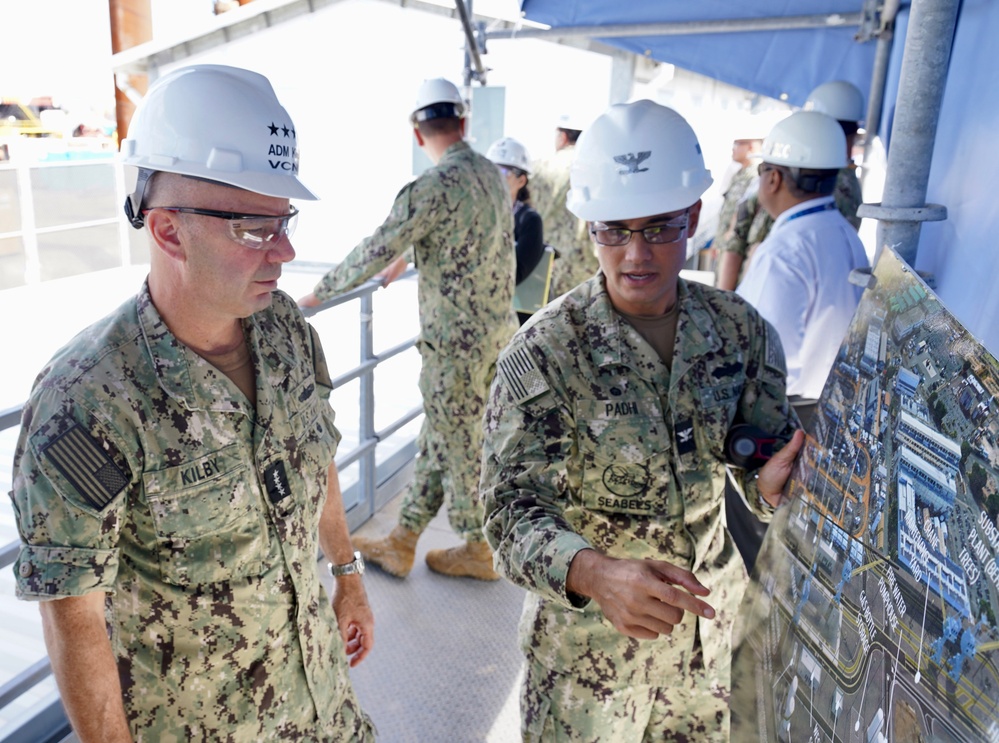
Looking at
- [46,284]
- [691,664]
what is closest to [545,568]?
[691,664]

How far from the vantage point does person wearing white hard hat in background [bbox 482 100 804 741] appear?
1623mm

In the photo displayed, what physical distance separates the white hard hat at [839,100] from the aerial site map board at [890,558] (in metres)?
4.19

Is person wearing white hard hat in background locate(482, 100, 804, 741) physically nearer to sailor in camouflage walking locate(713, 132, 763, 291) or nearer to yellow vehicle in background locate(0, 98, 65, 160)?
sailor in camouflage walking locate(713, 132, 763, 291)

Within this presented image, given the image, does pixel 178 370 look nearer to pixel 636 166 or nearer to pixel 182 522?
pixel 182 522

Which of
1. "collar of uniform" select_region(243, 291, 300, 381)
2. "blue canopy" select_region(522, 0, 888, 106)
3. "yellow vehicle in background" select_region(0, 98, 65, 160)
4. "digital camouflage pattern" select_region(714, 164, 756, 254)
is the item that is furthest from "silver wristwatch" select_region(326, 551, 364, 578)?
"yellow vehicle in background" select_region(0, 98, 65, 160)

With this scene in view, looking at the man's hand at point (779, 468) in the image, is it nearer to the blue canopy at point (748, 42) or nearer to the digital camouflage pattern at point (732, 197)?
the blue canopy at point (748, 42)

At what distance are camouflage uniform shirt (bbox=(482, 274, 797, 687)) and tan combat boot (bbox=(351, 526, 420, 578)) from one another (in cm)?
203

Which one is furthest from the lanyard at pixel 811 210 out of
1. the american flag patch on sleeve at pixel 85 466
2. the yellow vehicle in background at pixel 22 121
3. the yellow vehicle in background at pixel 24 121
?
the yellow vehicle in background at pixel 22 121

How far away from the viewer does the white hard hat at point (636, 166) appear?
1.68m

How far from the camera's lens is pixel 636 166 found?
5.57 feet

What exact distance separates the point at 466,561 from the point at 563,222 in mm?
3255

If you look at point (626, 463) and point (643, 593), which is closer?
point (643, 593)

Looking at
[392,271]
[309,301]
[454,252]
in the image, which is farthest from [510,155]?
[309,301]

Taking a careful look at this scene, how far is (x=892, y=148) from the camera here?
1.87 metres
